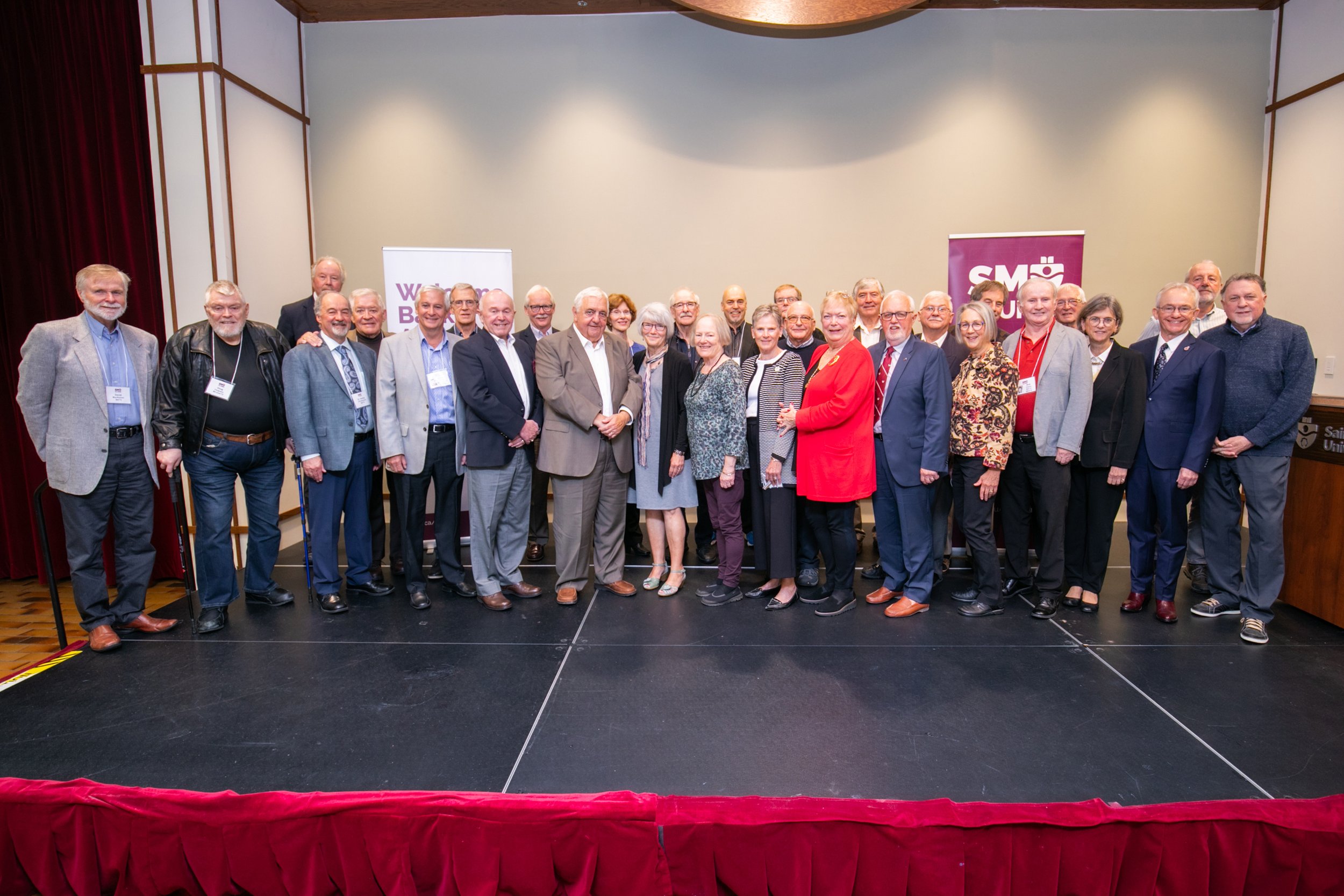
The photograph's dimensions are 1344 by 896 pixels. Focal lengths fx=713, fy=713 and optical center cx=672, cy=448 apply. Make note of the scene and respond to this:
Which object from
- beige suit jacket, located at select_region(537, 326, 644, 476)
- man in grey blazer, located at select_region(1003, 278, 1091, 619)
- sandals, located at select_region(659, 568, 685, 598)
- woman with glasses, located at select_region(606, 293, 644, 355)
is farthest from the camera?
woman with glasses, located at select_region(606, 293, 644, 355)

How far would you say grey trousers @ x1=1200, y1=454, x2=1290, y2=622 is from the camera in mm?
3209

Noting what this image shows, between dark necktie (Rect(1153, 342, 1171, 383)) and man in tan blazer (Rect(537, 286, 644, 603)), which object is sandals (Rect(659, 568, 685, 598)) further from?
dark necktie (Rect(1153, 342, 1171, 383))

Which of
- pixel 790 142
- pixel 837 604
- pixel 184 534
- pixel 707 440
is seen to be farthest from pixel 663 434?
pixel 790 142

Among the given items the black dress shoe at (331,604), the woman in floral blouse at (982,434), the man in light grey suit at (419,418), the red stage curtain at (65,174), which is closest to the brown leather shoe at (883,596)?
the woman in floral blouse at (982,434)

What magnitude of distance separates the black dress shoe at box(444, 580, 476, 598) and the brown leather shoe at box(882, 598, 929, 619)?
7.10 feet

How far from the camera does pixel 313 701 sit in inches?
106

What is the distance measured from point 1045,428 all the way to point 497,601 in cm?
282

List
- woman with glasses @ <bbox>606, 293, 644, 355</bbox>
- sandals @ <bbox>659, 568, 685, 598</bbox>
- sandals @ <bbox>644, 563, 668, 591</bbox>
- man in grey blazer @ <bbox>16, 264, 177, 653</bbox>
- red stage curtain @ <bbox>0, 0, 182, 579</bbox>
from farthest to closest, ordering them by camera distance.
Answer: woman with glasses @ <bbox>606, 293, 644, 355</bbox>
red stage curtain @ <bbox>0, 0, 182, 579</bbox>
sandals @ <bbox>644, 563, 668, 591</bbox>
sandals @ <bbox>659, 568, 685, 598</bbox>
man in grey blazer @ <bbox>16, 264, 177, 653</bbox>

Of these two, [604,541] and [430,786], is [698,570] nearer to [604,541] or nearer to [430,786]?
[604,541]

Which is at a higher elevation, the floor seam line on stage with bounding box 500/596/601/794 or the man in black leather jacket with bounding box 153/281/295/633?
the man in black leather jacket with bounding box 153/281/295/633

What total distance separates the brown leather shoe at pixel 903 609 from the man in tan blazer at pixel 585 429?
4.35ft

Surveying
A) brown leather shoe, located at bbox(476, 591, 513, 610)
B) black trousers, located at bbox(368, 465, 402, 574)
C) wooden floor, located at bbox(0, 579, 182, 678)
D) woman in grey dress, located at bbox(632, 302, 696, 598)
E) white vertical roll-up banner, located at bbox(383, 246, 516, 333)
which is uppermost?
white vertical roll-up banner, located at bbox(383, 246, 516, 333)

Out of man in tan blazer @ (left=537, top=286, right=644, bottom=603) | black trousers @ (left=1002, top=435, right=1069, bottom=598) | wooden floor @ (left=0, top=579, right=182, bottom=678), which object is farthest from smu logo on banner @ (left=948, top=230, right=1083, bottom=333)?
wooden floor @ (left=0, top=579, right=182, bottom=678)

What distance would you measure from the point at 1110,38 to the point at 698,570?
5257 millimetres
